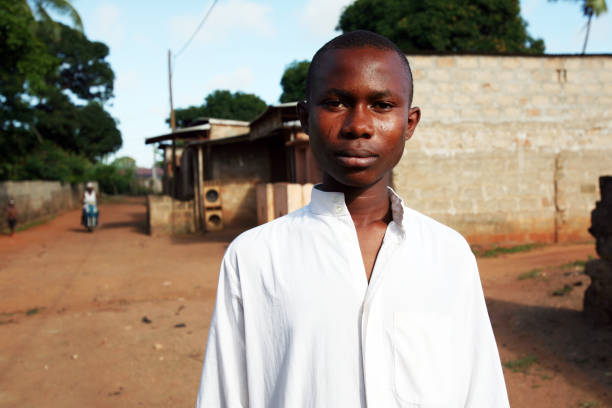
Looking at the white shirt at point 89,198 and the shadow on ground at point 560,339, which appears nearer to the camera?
the shadow on ground at point 560,339

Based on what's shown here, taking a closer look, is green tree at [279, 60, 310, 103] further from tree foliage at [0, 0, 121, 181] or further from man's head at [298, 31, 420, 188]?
man's head at [298, 31, 420, 188]

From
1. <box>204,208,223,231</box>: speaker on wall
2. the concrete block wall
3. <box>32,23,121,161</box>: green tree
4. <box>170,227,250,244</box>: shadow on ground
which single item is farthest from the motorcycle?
<box>32,23,121,161</box>: green tree

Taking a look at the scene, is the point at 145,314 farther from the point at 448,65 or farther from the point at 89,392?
the point at 448,65

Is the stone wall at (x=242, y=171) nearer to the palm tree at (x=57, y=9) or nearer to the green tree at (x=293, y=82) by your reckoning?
the palm tree at (x=57, y=9)

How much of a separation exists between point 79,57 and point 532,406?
4035 centimetres

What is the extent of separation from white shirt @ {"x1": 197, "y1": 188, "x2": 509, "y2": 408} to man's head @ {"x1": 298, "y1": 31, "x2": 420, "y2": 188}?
115 mm

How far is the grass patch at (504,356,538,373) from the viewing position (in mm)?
3939

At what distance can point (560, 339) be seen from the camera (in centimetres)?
444

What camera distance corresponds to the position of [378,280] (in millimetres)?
1129

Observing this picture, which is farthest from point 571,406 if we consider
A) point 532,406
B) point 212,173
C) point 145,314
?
point 212,173

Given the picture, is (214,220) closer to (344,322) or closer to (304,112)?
(304,112)

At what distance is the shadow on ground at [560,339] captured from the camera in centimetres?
379

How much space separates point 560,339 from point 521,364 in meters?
0.72

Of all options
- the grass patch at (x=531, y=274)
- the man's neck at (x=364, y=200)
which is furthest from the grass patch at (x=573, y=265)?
the man's neck at (x=364, y=200)
